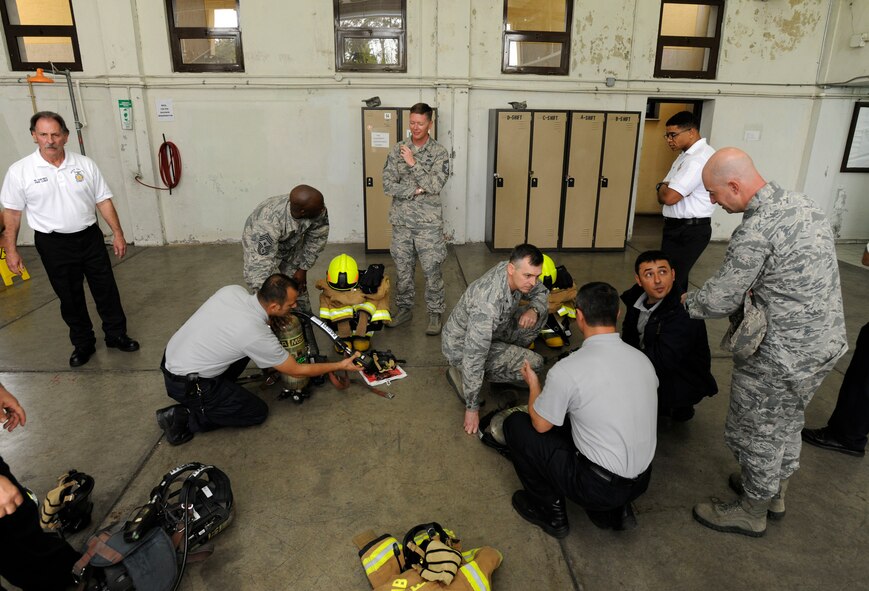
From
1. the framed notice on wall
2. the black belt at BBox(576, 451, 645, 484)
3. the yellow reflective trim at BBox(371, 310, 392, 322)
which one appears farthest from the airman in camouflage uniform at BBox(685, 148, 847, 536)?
the framed notice on wall

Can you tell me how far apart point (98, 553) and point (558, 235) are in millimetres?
6163

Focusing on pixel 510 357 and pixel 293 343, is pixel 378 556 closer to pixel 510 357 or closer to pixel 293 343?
pixel 510 357

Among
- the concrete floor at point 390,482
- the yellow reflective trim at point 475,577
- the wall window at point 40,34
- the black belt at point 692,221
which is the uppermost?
the wall window at point 40,34

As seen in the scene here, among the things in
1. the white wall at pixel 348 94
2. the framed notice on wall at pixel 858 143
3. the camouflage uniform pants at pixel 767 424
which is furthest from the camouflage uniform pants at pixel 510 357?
the framed notice on wall at pixel 858 143

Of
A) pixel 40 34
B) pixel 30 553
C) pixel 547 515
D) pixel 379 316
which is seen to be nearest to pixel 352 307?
pixel 379 316

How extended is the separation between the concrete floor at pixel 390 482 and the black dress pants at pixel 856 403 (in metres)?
0.13

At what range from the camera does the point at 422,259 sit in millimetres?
4441

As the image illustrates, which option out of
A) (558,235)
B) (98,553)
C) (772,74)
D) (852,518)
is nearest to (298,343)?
(98,553)

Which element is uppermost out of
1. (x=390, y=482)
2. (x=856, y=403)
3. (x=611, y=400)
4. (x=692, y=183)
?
(x=692, y=183)

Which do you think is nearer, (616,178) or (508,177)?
(508,177)

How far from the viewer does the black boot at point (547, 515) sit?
2.39m

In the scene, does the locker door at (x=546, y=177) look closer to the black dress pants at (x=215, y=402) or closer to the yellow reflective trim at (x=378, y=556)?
the black dress pants at (x=215, y=402)

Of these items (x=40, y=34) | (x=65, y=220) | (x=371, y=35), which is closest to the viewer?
(x=65, y=220)

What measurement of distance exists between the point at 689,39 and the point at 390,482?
7.17 meters
